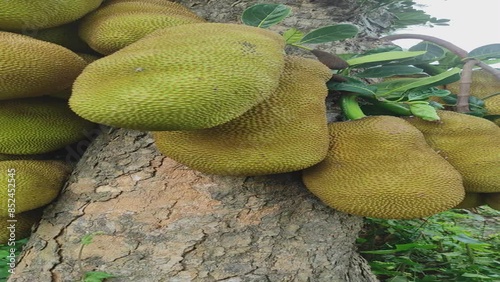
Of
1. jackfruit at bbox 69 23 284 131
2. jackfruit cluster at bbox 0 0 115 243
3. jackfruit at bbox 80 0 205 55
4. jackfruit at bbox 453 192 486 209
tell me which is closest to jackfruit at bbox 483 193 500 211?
jackfruit at bbox 453 192 486 209

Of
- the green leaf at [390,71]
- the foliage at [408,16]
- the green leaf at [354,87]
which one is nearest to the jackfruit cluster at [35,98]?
the green leaf at [354,87]

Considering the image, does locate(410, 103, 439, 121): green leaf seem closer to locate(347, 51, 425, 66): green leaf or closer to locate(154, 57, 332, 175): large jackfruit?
locate(347, 51, 425, 66): green leaf

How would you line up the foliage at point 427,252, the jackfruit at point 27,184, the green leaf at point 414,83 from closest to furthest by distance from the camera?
the jackfruit at point 27,184 → the green leaf at point 414,83 → the foliage at point 427,252

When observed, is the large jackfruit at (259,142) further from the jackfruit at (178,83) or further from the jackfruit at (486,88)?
the jackfruit at (486,88)

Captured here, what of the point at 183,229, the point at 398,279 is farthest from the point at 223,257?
the point at 398,279

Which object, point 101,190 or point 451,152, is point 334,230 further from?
point 101,190

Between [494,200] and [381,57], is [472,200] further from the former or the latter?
[381,57]
